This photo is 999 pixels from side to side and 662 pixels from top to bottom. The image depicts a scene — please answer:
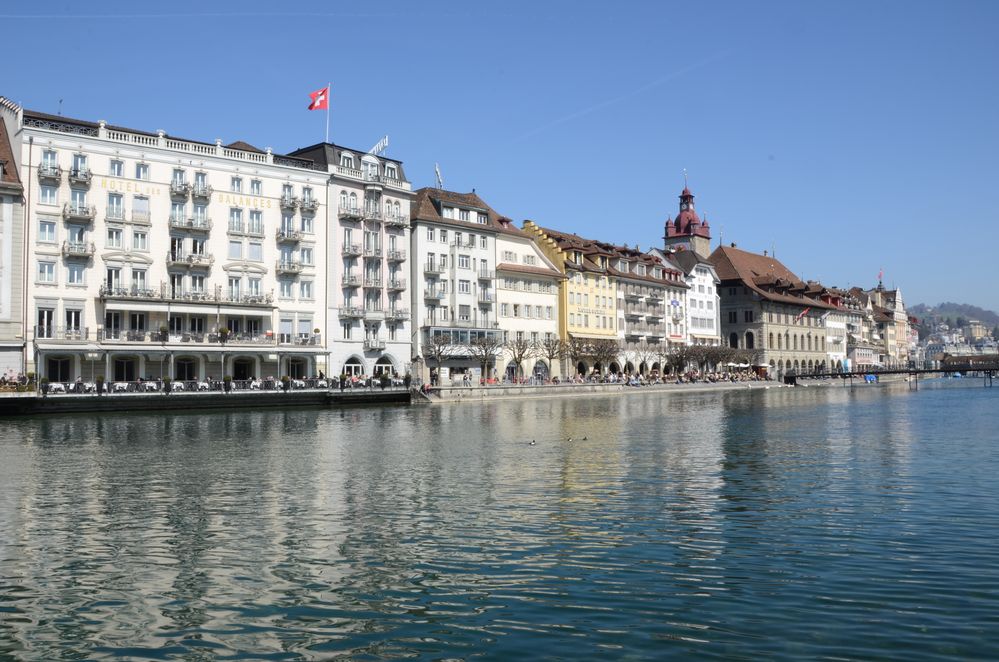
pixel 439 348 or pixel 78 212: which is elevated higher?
pixel 78 212

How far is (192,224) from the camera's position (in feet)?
246

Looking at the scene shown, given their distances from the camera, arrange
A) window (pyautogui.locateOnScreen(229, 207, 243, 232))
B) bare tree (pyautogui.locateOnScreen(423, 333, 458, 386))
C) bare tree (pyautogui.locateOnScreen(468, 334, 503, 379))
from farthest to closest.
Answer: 1. bare tree (pyautogui.locateOnScreen(468, 334, 503, 379))
2. bare tree (pyautogui.locateOnScreen(423, 333, 458, 386))
3. window (pyautogui.locateOnScreen(229, 207, 243, 232))

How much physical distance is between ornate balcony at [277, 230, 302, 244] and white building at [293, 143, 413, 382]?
4.25 m

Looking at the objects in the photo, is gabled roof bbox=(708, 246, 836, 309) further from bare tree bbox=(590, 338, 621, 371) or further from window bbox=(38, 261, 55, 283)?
window bbox=(38, 261, 55, 283)

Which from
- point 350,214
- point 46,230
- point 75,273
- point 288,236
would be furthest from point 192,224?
point 350,214

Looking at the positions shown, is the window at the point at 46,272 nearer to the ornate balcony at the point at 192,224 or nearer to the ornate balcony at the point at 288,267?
the ornate balcony at the point at 192,224

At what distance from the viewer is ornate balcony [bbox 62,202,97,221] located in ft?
224

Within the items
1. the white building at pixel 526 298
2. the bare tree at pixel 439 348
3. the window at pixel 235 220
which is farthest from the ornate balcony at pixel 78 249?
the white building at pixel 526 298

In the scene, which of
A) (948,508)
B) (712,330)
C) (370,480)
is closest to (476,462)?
(370,480)

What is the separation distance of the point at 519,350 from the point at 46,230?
50.0 metres

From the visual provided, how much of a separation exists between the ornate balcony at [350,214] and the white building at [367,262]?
0.30 feet

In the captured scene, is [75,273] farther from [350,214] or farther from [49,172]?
[350,214]

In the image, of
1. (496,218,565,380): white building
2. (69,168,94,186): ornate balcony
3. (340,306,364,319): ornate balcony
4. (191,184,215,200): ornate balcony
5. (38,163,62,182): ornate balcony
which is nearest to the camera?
(38,163,62,182): ornate balcony

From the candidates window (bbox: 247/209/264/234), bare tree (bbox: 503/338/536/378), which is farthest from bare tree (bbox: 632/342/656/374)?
window (bbox: 247/209/264/234)
